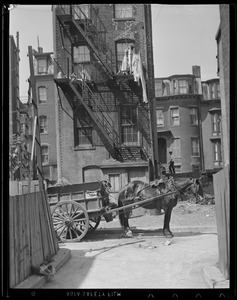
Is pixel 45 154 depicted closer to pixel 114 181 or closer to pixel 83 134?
pixel 83 134

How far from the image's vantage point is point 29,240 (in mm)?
6727

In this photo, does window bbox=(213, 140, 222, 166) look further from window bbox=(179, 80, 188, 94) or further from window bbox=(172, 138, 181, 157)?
window bbox=(172, 138, 181, 157)

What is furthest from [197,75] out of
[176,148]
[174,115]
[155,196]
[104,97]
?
[174,115]

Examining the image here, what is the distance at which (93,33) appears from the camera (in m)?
17.9

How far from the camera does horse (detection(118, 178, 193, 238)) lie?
1203 centimetres

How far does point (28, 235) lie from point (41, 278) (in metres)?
0.75

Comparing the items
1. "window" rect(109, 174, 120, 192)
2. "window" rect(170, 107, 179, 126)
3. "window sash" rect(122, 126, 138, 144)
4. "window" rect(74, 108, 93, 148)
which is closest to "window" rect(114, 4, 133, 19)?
"window" rect(74, 108, 93, 148)

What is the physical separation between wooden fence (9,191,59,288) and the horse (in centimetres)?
424

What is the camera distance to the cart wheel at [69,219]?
11523 mm

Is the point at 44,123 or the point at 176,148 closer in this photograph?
the point at 44,123
